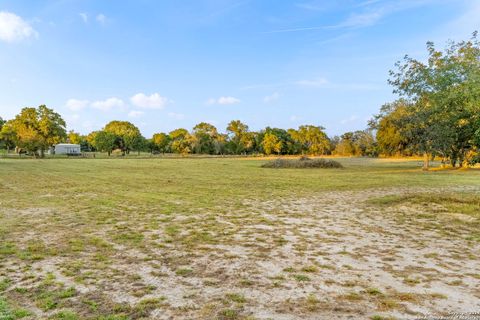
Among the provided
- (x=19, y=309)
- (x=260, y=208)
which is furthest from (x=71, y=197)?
(x=19, y=309)

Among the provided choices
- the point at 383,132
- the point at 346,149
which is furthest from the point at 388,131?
the point at 346,149

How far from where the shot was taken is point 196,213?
11.2m

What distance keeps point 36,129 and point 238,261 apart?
7690cm

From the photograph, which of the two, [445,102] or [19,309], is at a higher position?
[445,102]

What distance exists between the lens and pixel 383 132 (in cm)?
4609

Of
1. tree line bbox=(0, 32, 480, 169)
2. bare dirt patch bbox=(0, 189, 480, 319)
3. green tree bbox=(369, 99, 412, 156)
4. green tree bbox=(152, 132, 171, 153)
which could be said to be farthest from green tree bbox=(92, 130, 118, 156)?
bare dirt patch bbox=(0, 189, 480, 319)

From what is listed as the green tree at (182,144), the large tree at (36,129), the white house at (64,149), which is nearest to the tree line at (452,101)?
the large tree at (36,129)

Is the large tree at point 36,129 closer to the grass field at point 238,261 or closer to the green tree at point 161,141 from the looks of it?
the green tree at point 161,141

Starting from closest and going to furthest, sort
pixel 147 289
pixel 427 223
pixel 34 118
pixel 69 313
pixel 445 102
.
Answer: pixel 69 313 < pixel 147 289 < pixel 427 223 < pixel 445 102 < pixel 34 118

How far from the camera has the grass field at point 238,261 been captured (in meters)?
4.34

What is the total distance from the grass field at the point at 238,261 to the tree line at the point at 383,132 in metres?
2.98

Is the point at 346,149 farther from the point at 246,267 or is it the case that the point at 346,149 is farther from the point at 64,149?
the point at 246,267

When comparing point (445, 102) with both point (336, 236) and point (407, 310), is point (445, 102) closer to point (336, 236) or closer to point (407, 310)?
point (336, 236)

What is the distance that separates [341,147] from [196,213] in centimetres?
10906
